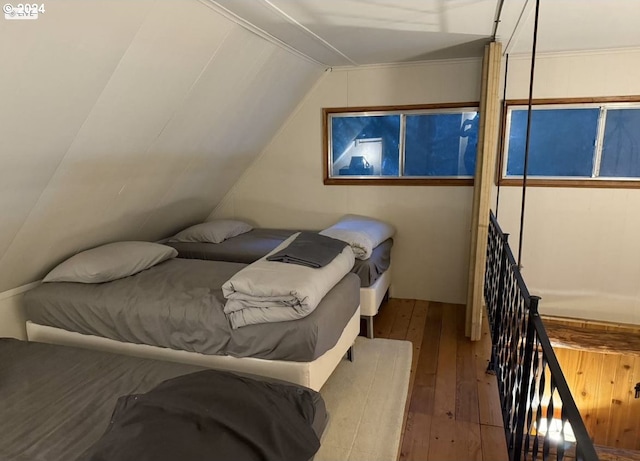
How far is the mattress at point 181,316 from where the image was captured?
2.04 m

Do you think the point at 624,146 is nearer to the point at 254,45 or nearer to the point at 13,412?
the point at 254,45

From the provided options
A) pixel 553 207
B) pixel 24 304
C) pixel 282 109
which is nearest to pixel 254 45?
pixel 282 109

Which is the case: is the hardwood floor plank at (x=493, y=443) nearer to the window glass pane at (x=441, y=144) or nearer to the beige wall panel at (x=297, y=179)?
the window glass pane at (x=441, y=144)

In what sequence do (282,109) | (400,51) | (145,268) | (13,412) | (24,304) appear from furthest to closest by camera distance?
(282,109) → (400,51) → (145,268) → (24,304) → (13,412)

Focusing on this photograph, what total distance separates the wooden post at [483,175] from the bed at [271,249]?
69cm

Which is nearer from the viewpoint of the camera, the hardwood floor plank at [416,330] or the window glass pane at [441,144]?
the hardwood floor plank at [416,330]

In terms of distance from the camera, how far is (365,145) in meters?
3.95

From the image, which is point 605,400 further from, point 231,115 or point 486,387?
point 231,115

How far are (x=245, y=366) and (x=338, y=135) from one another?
252 centimetres

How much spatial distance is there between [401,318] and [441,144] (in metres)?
1.57

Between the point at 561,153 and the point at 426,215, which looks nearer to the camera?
the point at 561,153

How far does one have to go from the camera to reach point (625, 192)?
3.35m

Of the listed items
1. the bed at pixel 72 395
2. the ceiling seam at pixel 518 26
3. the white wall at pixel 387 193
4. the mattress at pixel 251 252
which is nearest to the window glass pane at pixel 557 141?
the white wall at pixel 387 193

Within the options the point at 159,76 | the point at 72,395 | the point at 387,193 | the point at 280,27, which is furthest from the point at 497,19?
the point at 72,395
